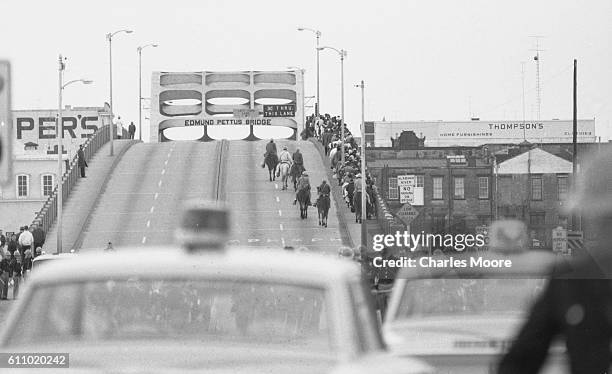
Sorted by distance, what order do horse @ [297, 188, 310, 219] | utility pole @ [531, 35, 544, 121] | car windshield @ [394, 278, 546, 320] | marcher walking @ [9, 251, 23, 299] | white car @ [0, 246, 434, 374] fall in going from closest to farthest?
white car @ [0, 246, 434, 374] < car windshield @ [394, 278, 546, 320] < utility pole @ [531, 35, 544, 121] < marcher walking @ [9, 251, 23, 299] < horse @ [297, 188, 310, 219]

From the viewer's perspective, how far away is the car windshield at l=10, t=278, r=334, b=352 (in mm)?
4891

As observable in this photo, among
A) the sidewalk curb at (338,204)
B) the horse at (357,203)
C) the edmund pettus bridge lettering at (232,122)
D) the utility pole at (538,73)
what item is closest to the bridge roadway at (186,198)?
the sidewalk curb at (338,204)

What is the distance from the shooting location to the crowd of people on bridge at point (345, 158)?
3874cm

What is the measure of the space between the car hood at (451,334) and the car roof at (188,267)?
4080 millimetres

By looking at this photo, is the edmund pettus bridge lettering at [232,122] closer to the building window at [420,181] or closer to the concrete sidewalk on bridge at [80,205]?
the concrete sidewalk on bridge at [80,205]

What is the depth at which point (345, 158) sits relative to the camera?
5512cm

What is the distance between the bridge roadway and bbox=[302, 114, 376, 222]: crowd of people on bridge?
0.78 metres

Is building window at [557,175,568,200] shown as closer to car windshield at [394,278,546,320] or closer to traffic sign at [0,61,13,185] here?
car windshield at [394,278,546,320]

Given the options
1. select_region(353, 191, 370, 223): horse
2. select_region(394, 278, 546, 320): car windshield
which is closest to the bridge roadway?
select_region(353, 191, 370, 223): horse

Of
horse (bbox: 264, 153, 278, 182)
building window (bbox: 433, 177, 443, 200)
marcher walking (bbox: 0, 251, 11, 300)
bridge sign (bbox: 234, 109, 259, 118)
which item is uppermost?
bridge sign (bbox: 234, 109, 259, 118)

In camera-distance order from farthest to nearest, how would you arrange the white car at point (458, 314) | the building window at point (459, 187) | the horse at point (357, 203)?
the horse at point (357, 203) → the building window at point (459, 187) → the white car at point (458, 314)

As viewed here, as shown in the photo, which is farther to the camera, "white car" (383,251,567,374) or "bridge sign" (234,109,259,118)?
"bridge sign" (234,109,259,118)

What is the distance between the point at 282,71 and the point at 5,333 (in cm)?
9989

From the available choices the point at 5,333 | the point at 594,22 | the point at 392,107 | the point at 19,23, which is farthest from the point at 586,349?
the point at 392,107
